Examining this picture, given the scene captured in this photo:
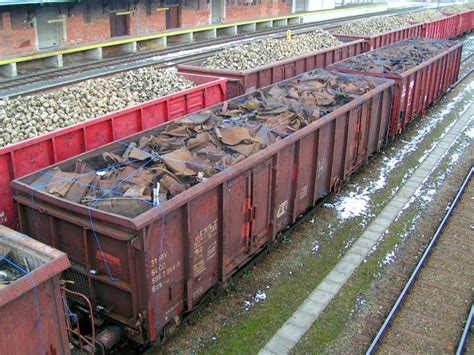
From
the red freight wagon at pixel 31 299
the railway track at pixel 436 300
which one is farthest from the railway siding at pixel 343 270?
the red freight wagon at pixel 31 299

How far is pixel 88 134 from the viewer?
35.0ft

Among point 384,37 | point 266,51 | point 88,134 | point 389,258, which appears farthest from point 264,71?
point 384,37

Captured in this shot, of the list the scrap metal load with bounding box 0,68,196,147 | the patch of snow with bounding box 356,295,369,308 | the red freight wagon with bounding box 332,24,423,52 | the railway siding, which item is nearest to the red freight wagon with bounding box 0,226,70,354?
the railway siding

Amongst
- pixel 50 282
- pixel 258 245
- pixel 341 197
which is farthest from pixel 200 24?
pixel 50 282

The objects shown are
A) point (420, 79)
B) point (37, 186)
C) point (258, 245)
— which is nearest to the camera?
point (37, 186)

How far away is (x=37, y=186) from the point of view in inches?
307

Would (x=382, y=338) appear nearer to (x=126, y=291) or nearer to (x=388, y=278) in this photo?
(x=388, y=278)

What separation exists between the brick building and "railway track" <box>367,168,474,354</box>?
25.9m

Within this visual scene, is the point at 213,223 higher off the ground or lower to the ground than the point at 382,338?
higher

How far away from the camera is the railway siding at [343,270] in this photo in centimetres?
846

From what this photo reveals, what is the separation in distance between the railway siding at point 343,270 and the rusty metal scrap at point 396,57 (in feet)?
12.1

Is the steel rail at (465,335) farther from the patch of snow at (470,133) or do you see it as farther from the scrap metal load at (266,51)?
the patch of snow at (470,133)

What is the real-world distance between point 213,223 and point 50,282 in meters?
3.31

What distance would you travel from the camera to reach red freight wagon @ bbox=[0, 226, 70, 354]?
4.98 metres
